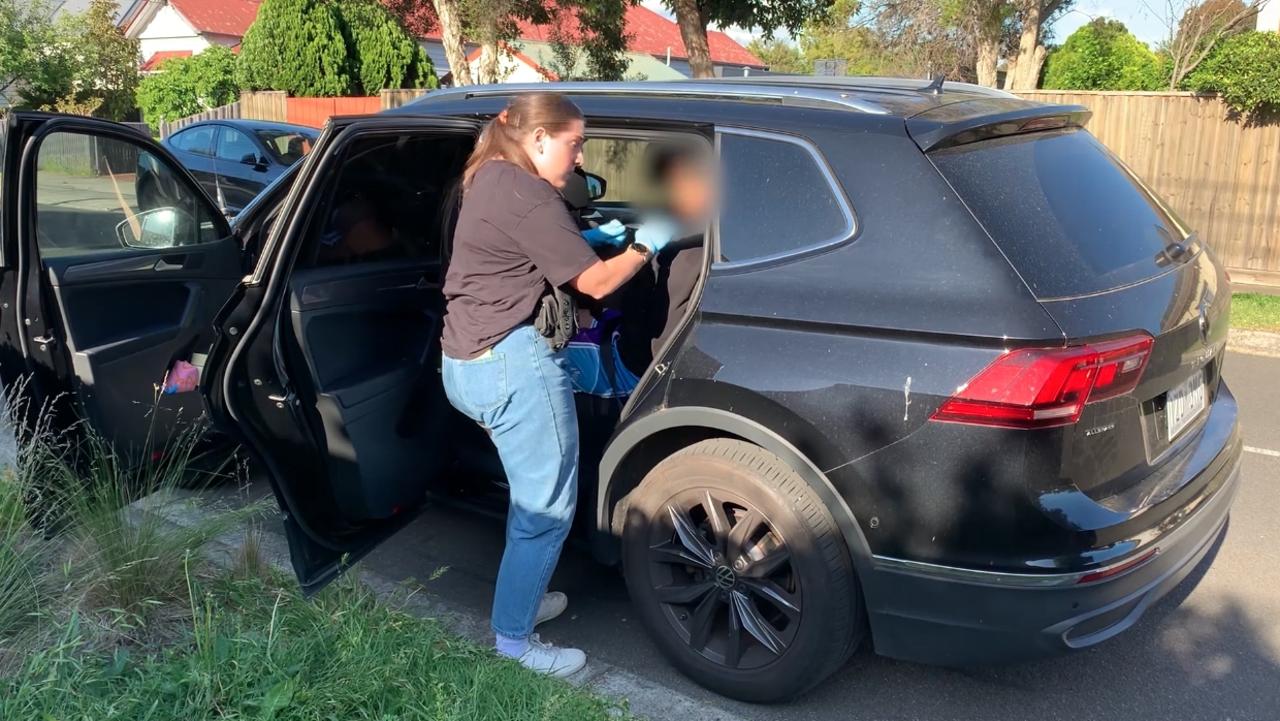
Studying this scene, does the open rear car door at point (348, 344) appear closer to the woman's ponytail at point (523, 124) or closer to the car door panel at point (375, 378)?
the car door panel at point (375, 378)

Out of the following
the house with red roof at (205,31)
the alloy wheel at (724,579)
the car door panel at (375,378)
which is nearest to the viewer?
the alloy wheel at (724,579)

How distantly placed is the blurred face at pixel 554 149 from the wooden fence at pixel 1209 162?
9.68 metres

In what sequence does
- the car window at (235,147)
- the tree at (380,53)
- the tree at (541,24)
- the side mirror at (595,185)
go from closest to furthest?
the side mirror at (595,185) → the car window at (235,147) → the tree at (541,24) → the tree at (380,53)

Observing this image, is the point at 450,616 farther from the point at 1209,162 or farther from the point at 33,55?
the point at 33,55

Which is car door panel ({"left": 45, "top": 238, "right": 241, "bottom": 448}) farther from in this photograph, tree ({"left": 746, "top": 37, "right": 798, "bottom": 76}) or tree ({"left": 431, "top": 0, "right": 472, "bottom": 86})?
tree ({"left": 746, "top": 37, "right": 798, "bottom": 76})

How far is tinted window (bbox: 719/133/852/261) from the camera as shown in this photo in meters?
3.01

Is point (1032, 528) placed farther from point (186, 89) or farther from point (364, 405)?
point (186, 89)

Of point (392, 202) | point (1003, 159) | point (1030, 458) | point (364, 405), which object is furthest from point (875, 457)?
point (392, 202)

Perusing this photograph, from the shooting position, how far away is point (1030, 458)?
8.68 ft

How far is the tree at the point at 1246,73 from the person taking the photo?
10719 millimetres

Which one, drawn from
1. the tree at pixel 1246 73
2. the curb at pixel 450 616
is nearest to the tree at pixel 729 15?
the tree at pixel 1246 73

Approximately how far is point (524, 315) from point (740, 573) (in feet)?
3.37

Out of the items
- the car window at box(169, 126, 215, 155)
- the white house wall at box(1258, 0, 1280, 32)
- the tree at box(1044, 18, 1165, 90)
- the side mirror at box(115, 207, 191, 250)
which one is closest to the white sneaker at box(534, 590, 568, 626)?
the side mirror at box(115, 207, 191, 250)

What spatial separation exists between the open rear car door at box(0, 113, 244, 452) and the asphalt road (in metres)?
1.21
